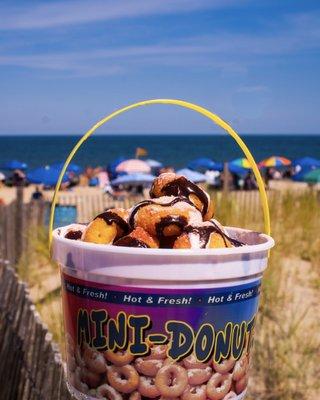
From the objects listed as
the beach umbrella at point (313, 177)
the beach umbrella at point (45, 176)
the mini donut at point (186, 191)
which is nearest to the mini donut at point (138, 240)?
the mini donut at point (186, 191)

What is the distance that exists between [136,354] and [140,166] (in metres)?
21.9

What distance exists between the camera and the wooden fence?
236 centimetres

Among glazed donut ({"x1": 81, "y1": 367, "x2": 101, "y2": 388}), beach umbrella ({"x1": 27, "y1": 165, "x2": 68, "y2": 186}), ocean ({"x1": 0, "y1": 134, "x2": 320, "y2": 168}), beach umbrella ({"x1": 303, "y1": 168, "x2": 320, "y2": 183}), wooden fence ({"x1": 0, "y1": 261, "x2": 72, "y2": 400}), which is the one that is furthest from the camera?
ocean ({"x1": 0, "y1": 134, "x2": 320, "y2": 168})

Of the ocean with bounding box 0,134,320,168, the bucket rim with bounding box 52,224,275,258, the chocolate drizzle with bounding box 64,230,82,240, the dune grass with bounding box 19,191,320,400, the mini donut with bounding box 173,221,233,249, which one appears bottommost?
the ocean with bounding box 0,134,320,168

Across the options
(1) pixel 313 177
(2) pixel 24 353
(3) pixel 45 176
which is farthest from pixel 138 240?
(1) pixel 313 177

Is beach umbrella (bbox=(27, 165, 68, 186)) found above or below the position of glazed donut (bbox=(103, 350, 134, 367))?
below

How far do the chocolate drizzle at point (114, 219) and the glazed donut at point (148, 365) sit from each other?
0.27 metres

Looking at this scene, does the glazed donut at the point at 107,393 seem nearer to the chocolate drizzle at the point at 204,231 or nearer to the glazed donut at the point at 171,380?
the glazed donut at the point at 171,380

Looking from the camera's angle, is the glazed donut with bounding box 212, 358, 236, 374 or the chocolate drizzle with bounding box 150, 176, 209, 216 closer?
the glazed donut with bounding box 212, 358, 236, 374

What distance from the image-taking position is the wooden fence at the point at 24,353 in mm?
2357

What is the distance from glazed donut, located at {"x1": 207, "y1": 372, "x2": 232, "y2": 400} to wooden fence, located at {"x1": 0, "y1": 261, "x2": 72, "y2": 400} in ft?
2.79

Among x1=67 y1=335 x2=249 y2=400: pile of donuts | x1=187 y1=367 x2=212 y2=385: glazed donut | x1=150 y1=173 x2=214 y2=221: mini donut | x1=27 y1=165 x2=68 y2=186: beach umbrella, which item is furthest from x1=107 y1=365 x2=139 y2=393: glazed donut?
x1=27 y1=165 x2=68 y2=186: beach umbrella

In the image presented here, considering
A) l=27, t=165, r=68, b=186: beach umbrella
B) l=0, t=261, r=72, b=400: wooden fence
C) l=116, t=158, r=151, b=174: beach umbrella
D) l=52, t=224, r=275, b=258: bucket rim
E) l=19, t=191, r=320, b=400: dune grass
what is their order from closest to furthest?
l=52, t=224, r=275, b=258: bucket rim → l=0, t=261, r=72, b=400: wooden fence → l=19, t=191, r=320, b=400: dune grass → l=27, t=165, r=68, b=186: beach umbrella → l=116, t=158, r=151, b=174: beach umbrella

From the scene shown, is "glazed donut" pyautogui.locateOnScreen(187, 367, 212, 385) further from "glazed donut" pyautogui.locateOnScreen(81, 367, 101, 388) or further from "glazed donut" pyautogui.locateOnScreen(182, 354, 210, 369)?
"glazed donut" pyautogui.locateOnScreen(81, 367, 101, 388)
